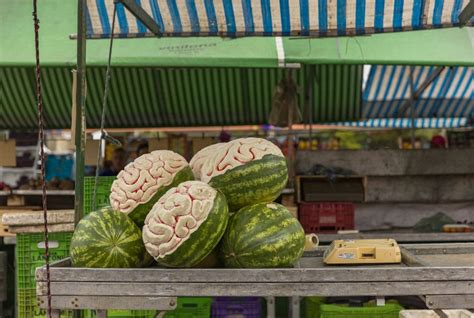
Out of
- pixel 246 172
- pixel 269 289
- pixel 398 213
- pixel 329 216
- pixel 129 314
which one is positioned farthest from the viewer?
pixel 398 213

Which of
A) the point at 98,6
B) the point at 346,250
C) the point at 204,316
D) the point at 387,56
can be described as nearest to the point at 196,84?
the point at 387,56

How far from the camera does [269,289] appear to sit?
94.5 inches

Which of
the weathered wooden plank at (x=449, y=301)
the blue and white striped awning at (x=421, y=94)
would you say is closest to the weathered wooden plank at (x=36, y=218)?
the weathered wooden plank at (x=449, y=301)

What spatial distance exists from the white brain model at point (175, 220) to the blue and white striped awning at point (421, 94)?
29.1 ft

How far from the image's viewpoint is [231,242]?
8.46 ft

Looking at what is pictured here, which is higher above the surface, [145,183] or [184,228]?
[145,183]

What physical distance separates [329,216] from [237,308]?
259cm

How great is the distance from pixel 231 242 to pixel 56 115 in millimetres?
8679

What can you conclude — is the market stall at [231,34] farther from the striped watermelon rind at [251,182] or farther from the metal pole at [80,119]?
the striped watermelon rind at [251,182]

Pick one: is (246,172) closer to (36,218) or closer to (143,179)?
(143,179)

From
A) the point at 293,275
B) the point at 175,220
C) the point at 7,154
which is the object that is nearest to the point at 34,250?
the point at 175,220

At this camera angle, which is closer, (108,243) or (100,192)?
(108,243)

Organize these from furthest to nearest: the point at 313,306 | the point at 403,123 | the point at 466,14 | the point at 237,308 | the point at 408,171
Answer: the point at 403,123
the point at 408,171
the point at 313,306
the point at 237,308
the point at 466,14

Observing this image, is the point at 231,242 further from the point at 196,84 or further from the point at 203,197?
the point at 196,84
